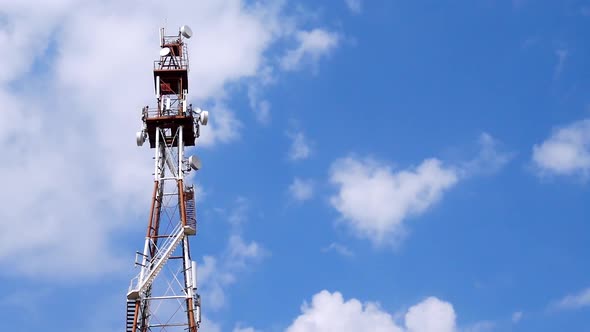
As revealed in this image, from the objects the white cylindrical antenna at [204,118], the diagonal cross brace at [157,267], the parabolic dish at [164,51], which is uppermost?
the parabolic dish at [164,51]

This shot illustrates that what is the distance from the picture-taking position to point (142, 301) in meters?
94.2

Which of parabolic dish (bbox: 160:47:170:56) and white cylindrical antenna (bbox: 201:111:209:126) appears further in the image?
parabolic dish (bbox: 160:47:170:56)

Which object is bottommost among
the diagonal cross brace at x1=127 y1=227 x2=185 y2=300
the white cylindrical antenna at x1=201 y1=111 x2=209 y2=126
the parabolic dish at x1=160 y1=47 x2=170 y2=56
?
the diagonal cross brace at x1=127 y1=227 x2=185 y2=300

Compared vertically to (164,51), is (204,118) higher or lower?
lower

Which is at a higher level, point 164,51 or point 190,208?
point 164,51

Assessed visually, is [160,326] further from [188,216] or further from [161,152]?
[161,152]

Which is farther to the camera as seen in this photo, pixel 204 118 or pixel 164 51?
pixel 164 51

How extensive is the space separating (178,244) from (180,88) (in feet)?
53.2

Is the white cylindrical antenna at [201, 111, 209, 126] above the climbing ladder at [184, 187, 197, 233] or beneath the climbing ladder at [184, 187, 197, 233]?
above

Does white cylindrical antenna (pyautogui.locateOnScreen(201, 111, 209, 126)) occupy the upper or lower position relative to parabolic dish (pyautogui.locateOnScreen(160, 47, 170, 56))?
lower

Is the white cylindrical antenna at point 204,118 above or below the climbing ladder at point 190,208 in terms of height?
above

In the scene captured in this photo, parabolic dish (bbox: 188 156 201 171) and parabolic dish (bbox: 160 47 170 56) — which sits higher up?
parabolic dish (bbox: 160 47 170 56)

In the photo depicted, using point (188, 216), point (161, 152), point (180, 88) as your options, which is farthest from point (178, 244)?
point (180, 88)

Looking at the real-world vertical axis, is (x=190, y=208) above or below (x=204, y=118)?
below
